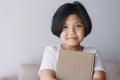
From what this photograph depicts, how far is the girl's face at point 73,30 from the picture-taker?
820 millimetres

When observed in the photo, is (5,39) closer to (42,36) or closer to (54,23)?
(42,36)

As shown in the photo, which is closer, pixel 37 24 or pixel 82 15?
pixel 82 15

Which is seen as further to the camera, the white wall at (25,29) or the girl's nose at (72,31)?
the white wall at (25,29)

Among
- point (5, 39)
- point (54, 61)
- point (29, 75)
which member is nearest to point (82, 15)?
point (54, 61)

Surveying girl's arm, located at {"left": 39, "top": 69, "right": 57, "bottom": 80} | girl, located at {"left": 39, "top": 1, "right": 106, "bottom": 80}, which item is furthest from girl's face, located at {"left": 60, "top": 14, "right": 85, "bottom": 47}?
girl's arm, located at {"left": 39, "top": 69, "right": 57, "bottom": 80}

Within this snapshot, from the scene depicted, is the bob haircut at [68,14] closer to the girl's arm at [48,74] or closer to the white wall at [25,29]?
the girl's arm at [48,74]

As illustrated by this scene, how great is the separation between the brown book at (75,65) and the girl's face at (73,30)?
3.2 inches

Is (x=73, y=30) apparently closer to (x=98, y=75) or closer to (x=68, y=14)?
(x=68, y=14)

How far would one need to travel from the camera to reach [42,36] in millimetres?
1533

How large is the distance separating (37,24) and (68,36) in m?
0.71

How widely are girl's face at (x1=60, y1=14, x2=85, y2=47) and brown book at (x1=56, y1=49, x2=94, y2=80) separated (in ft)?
0.27

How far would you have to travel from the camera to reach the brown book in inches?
29.7

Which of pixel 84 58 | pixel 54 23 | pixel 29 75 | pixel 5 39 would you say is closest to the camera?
pixel 84 58

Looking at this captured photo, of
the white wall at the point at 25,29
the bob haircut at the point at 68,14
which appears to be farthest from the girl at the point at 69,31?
the white wall at the point at 25,29
